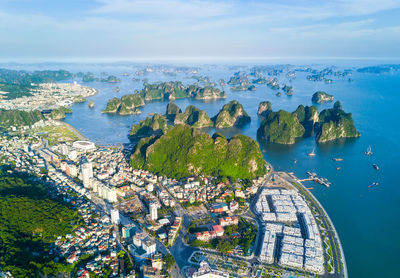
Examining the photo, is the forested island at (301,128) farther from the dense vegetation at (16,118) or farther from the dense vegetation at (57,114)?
the dense vegetation at (16,118)

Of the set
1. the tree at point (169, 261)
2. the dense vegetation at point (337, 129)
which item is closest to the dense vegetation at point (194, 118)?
the dense vegetation at point (337, 129)

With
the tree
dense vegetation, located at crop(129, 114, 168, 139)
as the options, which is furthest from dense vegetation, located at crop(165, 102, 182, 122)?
the tree

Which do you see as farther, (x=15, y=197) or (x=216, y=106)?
(x=216, y=106)

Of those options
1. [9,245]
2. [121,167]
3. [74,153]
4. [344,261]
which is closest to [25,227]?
[9,245]

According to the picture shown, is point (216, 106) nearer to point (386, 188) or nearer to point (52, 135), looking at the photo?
point (52, 135)

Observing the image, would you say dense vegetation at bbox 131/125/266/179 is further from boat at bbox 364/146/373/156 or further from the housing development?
boat at bbox 364/146/373/156

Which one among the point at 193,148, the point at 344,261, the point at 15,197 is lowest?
the point at 344,261
